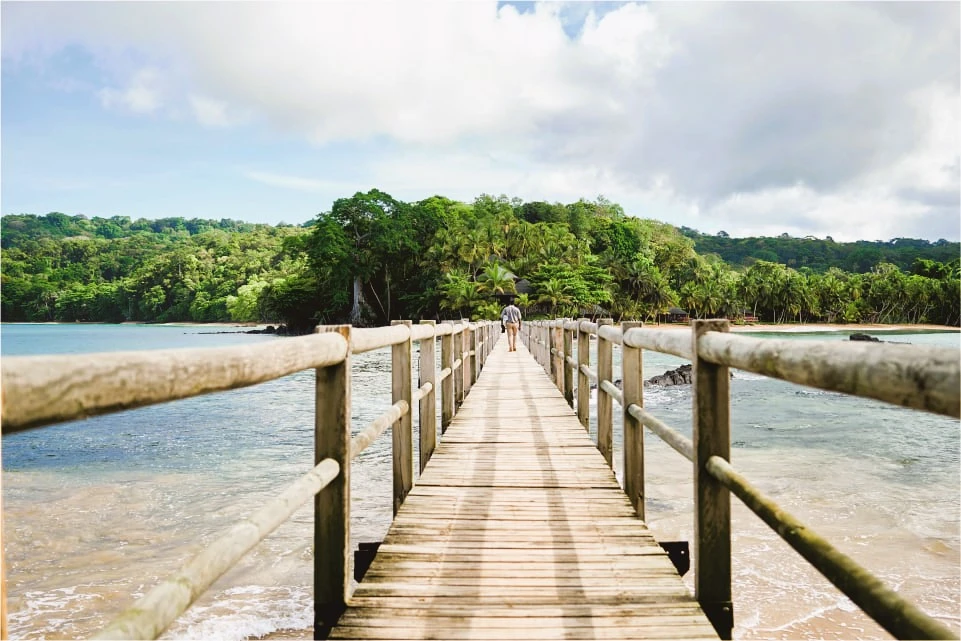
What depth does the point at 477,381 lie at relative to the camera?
8.99 metres

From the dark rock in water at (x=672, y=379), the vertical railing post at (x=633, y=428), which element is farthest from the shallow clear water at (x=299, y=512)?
the dark rock in water at (x=672, y=379)

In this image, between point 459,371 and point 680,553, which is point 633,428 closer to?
point 680,553

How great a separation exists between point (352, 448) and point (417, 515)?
1.01 m

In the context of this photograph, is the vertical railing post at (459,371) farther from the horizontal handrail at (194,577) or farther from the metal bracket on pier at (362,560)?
the horizontal handrail at (194,577)

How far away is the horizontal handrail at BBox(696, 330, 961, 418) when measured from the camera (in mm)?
885

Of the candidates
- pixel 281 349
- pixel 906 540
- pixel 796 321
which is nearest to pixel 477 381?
pixel 906 540

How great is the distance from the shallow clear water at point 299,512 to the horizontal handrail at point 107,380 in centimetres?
386

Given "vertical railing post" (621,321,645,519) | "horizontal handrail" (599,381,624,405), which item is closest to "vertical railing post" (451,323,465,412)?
"horizontal handrail" (599,381,624,405)

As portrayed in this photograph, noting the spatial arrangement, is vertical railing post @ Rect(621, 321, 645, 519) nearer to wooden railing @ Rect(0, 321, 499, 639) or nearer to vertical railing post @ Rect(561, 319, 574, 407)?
wooden railing @ Rect(0, 321, 499, 639)

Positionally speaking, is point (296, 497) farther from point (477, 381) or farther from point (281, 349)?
point (477, 381)

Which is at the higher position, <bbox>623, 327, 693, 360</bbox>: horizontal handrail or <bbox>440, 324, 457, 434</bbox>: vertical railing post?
<bbox>623, 327, 693, 360</bbox>: horizontal handrail

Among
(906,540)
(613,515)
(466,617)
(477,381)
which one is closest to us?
(466,617)

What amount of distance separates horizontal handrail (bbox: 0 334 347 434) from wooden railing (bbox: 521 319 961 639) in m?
1.15

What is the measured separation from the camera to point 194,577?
116 cm
